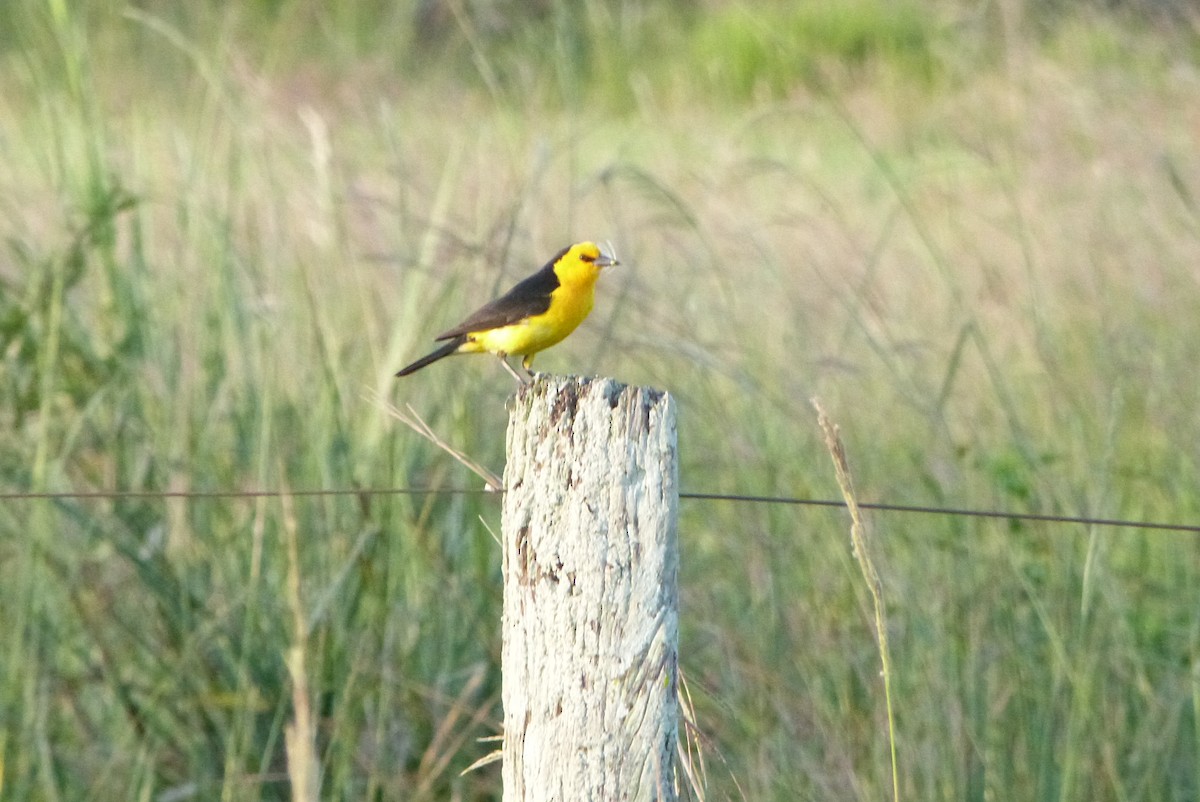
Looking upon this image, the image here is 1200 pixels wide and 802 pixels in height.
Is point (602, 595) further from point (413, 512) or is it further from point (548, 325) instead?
point (413, 512)

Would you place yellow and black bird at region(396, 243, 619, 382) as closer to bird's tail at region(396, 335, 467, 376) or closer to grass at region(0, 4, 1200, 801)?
bird's tail at region(396, 335, 467, 376)

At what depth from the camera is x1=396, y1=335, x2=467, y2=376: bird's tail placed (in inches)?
114

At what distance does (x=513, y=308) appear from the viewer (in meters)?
2.93

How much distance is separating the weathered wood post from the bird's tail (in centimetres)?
125

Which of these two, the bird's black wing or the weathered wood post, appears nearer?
the weathered wood post

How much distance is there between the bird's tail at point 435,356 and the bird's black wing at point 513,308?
0.14 feet

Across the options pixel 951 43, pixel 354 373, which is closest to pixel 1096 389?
pixel 354 373

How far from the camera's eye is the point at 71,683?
309 centimetres

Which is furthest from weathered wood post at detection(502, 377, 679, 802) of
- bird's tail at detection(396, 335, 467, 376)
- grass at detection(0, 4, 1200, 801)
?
bird's tail at detection(396, 335, 467, 376)

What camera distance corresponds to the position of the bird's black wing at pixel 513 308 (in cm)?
292

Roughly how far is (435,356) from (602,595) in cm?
141

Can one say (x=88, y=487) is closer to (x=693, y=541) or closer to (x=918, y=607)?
(x=693, y=541)

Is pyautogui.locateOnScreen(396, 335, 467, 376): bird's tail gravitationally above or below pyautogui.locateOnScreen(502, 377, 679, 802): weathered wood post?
above

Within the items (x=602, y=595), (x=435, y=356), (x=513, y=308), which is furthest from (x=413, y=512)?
(x=602, y=595)
